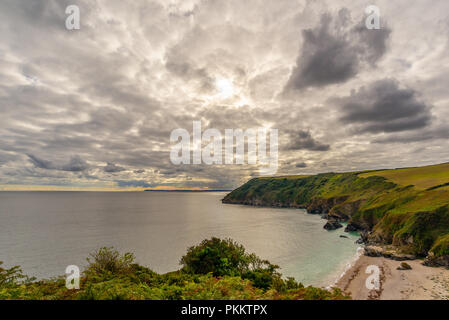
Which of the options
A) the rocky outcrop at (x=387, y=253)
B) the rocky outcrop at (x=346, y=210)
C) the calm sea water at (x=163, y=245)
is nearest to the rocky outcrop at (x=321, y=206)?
the rocky outcrop at (x=346, y=210)

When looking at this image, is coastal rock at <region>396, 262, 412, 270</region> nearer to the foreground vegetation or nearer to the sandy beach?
the sandy beach

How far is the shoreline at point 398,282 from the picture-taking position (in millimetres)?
35625

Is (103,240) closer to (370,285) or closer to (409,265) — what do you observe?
(370,285)

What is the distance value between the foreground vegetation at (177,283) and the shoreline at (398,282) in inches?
805

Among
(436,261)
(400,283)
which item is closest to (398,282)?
(400,283)

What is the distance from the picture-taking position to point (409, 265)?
1911 inches

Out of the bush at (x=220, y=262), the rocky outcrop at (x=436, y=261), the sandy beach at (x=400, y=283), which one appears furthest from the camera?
the rocky outcrop at (x=436, y=261)

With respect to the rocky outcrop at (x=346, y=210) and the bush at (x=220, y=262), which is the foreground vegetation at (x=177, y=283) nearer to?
the bush at (x=220, y=262)

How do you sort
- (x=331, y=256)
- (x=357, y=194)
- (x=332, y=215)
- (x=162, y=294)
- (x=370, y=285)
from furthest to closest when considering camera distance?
(x=357, y=194) → (x=332, y=215) → (x=331, y=256) → (x=370, y=285) → (x=162, y=294)

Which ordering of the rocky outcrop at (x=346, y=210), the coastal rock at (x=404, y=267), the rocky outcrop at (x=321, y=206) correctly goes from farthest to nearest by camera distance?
the rocky outcrop at (x=321, y=206), the rocky outcrop at (x=346, y=210), the coastal rock at (x=404, y=267)

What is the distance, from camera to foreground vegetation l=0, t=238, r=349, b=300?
15.0 metres

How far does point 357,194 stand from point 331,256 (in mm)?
88490
